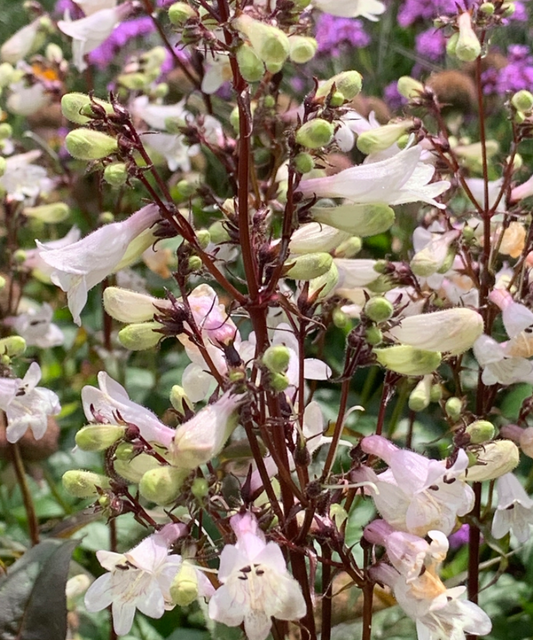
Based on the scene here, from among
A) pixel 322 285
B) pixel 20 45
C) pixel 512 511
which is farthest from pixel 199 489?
pixel 20 45

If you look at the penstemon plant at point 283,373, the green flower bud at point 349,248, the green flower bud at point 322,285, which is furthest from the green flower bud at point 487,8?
the green flower bud at point 322,285

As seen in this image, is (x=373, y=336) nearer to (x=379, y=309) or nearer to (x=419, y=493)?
(x=379, y=309)

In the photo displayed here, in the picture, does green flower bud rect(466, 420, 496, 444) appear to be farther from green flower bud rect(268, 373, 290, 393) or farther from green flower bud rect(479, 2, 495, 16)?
green flower bud rect(479, 2, 495, 16)

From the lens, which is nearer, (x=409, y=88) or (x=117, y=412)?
(x=117, y=412)

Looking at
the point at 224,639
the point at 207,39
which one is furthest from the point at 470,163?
the point at 224,639

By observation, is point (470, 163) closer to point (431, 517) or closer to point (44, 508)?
point (431, 517)

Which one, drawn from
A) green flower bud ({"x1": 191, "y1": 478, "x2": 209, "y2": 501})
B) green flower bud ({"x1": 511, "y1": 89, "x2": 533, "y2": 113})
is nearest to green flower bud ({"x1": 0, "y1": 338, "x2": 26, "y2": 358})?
green flower bud ({"x1": 191, "y1": 478, "x2": 209, "y2": 501})
